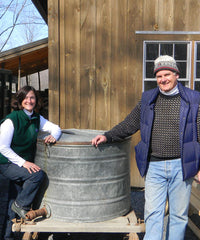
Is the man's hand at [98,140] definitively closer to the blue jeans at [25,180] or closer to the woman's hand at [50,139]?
the woman's hand at [50,139]

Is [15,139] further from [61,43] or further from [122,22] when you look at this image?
[122,22]

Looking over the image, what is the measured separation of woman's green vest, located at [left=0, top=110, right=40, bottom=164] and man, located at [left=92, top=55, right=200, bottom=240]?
0.70 m

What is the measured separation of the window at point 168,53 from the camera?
5.57 metres

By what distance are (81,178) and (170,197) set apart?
0.84 meters

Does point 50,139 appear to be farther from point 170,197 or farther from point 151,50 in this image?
point 151,50

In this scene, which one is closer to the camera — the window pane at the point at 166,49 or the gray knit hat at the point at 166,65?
the gray knit hat at the point at 166,65

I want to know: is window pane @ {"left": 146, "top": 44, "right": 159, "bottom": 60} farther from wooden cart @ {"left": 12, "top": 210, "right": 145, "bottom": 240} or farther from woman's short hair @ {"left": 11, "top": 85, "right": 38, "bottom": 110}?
wooden cart @ {"left": 12, "top": 210, "right": 145, "bottom": 240}

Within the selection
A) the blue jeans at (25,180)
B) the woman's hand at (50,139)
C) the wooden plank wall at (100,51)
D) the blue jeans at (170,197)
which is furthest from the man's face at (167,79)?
the wooden plank wall at (100,51)

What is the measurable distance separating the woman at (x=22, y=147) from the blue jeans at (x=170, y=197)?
1027 mm

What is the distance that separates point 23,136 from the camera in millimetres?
3094

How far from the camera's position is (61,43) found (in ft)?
18.2

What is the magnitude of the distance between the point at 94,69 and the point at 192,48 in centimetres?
179

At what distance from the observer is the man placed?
2.66m

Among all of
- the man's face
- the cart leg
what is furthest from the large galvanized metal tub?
the man's face
